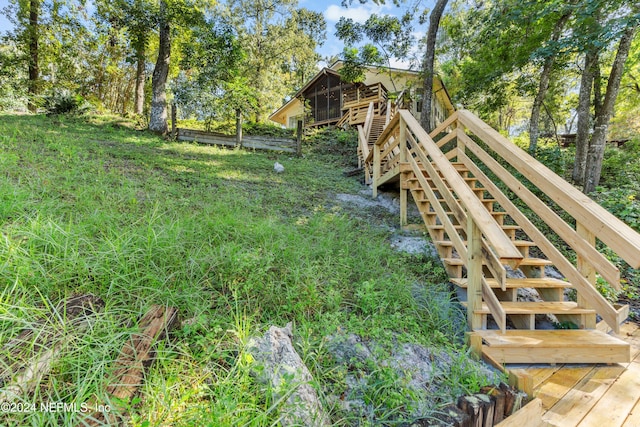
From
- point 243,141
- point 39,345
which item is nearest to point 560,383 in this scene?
point 39,345

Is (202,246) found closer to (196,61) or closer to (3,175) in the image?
(3,175)

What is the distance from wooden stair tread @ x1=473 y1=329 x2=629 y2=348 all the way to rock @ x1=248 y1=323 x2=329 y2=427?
1346 mm

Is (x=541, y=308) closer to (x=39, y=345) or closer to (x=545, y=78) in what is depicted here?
(x=39, y=345)

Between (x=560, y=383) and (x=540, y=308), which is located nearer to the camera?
(x=560, y=383)

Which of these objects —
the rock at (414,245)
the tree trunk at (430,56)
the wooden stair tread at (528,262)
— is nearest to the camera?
the wooden stair tread at (528,262)

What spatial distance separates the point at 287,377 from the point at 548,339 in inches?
77.1

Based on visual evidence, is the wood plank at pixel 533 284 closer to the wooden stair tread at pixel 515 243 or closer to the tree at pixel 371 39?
the wooden stair tread at pixel 515 243

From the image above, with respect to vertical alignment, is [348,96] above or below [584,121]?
above

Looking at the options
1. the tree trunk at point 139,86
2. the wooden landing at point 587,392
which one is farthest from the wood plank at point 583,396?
the tree trunk at point 139,86

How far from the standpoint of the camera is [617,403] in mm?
1580

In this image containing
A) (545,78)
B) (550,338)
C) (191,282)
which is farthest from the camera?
(545,78)

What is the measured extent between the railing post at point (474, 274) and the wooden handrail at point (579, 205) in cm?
69

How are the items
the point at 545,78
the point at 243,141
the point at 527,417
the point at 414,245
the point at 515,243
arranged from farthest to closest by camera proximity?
the point at 243,141 → the point at 545,78 → the point at 414,245 → the point at 515,243 → the point at 527,417

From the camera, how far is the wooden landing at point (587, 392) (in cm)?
147
